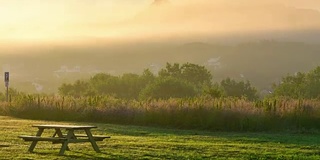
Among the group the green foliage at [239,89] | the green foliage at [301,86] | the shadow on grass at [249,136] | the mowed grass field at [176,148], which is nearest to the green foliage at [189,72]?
the green foliage at [239,89]

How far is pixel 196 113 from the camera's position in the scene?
127 feet

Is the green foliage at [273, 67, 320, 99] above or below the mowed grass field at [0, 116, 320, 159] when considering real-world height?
above

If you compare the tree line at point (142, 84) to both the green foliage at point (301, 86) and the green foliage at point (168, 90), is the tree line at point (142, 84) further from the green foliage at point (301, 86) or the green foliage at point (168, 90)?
the green foliage at point (168, 90)

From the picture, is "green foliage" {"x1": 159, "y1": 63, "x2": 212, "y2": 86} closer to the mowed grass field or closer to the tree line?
the tree line

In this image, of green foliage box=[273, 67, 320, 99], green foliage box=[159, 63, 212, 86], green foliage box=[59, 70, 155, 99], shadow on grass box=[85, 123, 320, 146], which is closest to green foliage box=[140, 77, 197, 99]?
green foliage box=[273, 67, 320, 99]

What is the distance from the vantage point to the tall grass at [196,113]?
1452 inches

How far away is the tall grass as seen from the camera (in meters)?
36.9

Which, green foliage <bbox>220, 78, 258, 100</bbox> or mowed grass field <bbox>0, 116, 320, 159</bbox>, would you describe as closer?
mowed grass field <bbox>0, 116, 320, 159</bbox>

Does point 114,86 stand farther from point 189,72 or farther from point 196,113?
point 196,113

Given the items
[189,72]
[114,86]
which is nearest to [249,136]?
[114,86]

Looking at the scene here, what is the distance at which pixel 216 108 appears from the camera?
Answer: 127 ft

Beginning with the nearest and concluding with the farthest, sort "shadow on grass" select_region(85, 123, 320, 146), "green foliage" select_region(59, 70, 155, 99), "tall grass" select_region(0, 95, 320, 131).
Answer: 1. "shadow on grass" select_region(85, 123, 320, 146)
2. "tall grass" select_region(0, 95, 320, 131)
3. "green foliage" select_region(59, 70, 155, 99)

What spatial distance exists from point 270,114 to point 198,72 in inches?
4683

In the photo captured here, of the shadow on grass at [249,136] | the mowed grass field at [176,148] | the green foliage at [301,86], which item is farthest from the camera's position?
the green foliage at [301,86]
